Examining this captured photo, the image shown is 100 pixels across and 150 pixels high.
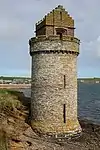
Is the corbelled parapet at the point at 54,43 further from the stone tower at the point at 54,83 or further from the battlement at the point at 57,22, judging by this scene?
the battlement at the point at 57,22

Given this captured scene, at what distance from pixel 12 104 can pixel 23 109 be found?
1067mm

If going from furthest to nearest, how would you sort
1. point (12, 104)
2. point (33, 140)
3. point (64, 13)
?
point (12, 104)
point (64, 13)
point (33, 140)

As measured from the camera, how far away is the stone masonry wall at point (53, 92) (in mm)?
22078

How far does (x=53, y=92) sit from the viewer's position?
22.1 m

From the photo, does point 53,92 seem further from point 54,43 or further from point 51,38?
point 51,38

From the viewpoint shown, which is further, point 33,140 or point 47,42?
point 47,42

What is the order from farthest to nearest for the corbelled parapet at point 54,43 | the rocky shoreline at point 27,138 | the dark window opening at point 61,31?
the dark window opening at point 61,31 < the corbelled parapet at point 54,43 < the rocky shoreline at point 27,138

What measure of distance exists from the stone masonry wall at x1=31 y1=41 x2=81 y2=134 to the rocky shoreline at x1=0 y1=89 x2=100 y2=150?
0.84m

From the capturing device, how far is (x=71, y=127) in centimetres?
2250

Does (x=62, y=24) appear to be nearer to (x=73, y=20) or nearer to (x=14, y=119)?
(x=73, y=20)

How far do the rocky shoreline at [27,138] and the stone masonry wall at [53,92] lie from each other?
0.84 meters

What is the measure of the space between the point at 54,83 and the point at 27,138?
447 cm

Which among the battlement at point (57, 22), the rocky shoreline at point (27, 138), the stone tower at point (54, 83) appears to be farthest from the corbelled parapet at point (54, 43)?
the rocky shoreline at point (27, 138)

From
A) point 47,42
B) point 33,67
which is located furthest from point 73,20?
point 33,67
